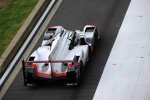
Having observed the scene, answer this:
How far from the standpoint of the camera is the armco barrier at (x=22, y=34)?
20.0 meters

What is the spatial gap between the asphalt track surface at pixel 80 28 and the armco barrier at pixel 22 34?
→ 2.70ft

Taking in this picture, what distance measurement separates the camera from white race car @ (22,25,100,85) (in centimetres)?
1781

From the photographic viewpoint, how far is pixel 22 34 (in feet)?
71.5

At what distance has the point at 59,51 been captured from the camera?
1869 cm

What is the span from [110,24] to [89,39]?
2932mm

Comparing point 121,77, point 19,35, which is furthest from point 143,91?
point 19,35

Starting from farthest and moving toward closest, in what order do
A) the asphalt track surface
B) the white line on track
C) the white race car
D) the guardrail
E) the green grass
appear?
the green grass → the guardrail → the asphalt track surface → the white race car → the white line on track

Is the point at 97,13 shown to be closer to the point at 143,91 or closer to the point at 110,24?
the point at 110,24

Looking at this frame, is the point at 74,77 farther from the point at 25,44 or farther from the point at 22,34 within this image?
the point at 22,34

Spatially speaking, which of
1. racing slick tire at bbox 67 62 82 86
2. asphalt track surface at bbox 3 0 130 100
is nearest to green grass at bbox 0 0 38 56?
asphalt track surface at bbox 3 0 130 100

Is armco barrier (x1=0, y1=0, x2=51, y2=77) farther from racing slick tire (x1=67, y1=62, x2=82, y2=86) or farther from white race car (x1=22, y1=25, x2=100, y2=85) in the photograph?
racing slick tire (x1=67, y1=62, x2=82, y2=86)

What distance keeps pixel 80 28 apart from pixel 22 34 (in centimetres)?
284

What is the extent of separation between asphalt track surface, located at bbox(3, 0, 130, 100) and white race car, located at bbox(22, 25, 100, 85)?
417 millimetres

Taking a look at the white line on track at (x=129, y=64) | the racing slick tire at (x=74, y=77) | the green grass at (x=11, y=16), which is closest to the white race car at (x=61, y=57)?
the racing slick tire at (x=74, y=77)
